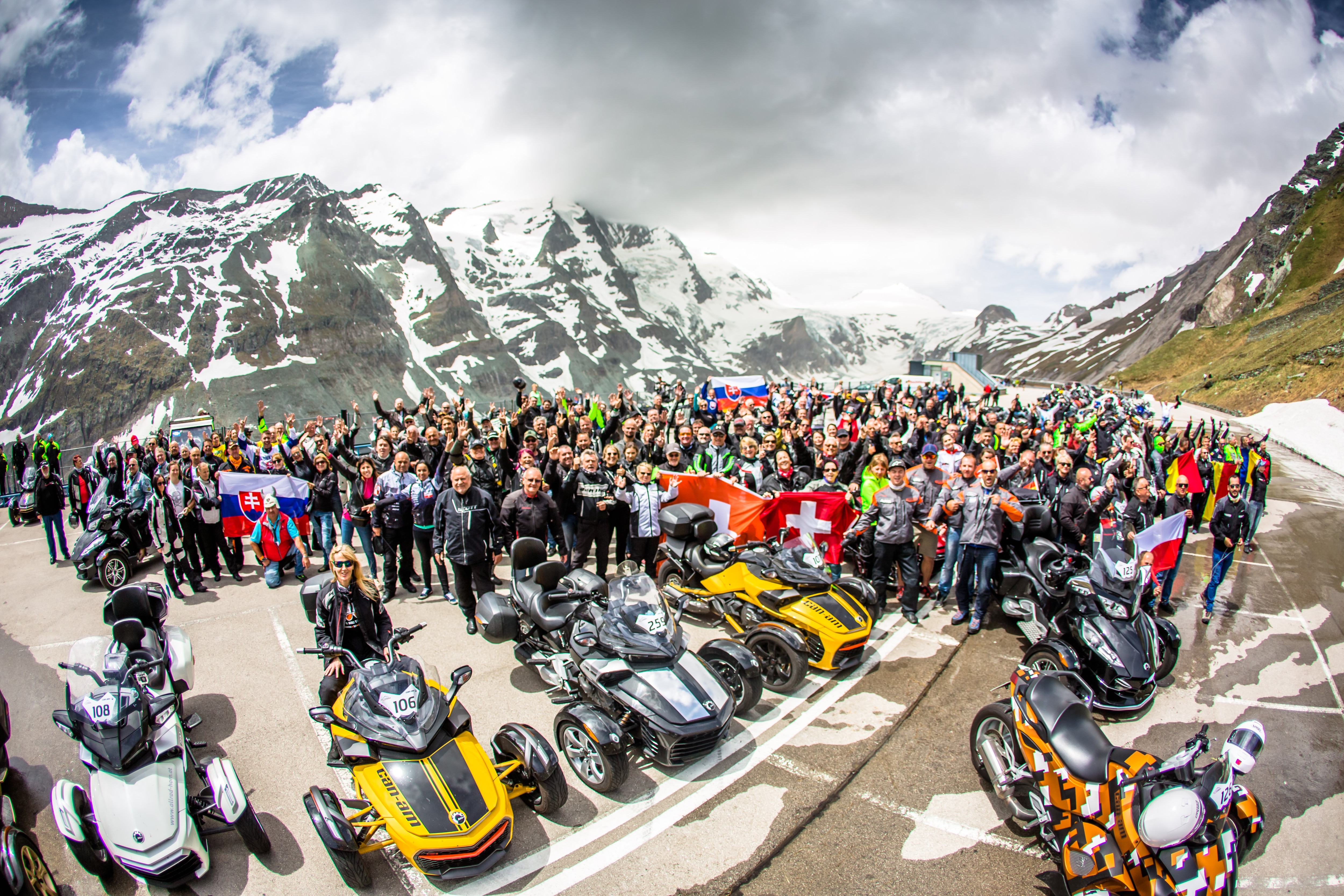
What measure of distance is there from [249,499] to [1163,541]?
12635 millimetres

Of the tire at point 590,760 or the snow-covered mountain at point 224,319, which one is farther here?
the snow-covered mountain at point 224,319

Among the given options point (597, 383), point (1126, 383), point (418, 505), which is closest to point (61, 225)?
point (597, 383)

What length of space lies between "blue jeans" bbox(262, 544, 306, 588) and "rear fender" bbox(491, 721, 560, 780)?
242 inches

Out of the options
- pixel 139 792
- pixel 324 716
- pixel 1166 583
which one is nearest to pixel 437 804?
pixel 324 716

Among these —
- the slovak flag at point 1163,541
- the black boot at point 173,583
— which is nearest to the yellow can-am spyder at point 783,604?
the slovak flag at point 1163,541

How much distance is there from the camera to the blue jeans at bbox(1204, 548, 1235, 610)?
8.36 m

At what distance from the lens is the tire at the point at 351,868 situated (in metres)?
4.02

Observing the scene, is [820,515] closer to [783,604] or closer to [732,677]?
[783,604]

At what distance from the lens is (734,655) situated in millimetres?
6043

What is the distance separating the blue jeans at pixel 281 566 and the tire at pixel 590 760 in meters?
6.11

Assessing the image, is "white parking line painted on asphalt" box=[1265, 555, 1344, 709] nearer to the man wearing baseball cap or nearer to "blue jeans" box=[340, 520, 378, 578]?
the man wearing baseball cap

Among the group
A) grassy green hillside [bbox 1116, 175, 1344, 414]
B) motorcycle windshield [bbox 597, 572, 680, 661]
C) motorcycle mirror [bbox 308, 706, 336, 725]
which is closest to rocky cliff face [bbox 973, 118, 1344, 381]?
grassy green hillside [bbox 1116, 175, 1344, 414]

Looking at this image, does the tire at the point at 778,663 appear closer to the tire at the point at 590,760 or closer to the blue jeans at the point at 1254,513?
the tire at the point at 590,760

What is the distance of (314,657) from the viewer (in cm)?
759
